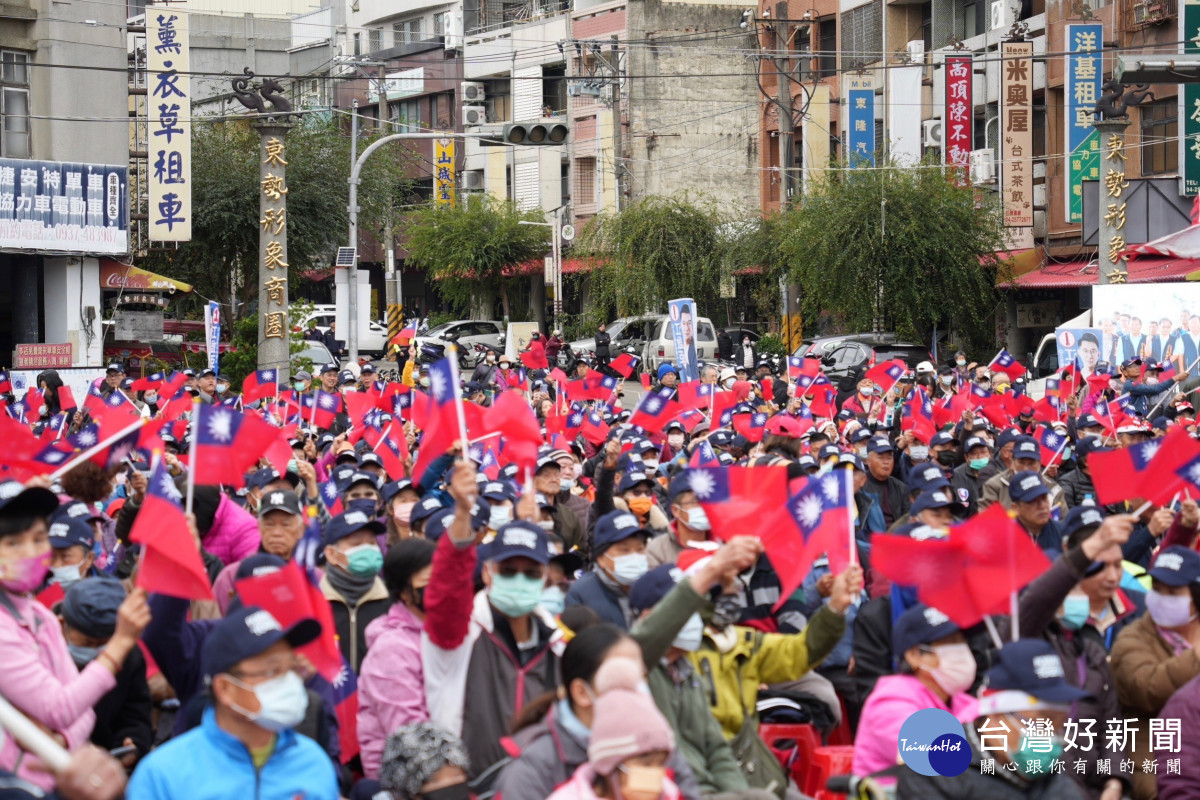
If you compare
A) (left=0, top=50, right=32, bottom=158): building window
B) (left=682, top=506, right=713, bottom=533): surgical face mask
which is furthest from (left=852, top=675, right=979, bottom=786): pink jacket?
(left=0, top=50, right=32, bottom=158): building window

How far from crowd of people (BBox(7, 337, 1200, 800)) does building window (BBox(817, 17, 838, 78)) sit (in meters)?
36.6

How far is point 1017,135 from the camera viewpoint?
3456cm

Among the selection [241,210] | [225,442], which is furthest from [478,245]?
[225,442]

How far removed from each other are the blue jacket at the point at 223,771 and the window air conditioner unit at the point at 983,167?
3354cm

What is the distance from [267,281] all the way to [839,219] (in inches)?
552

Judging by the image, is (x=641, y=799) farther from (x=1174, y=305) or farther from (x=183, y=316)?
(x=183, y=316)

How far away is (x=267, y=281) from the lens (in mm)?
23938

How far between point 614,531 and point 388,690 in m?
1.24

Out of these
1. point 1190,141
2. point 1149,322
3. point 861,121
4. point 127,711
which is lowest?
point 127,711

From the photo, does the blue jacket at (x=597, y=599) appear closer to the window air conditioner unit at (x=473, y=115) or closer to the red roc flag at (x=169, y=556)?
the red roc flag at (x=169, y=556)

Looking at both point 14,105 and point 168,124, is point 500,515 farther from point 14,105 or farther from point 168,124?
point 14,105

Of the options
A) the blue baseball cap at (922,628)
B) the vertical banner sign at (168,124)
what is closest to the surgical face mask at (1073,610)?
the blue baseball cap at (922,628)

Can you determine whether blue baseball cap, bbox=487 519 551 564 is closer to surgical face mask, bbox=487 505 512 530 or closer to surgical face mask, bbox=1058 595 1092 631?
surgical face mask, bbox=1058 595 1092 631

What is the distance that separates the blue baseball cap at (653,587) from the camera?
5.41m
